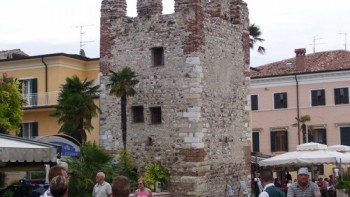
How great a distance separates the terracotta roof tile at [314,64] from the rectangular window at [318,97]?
1598mm

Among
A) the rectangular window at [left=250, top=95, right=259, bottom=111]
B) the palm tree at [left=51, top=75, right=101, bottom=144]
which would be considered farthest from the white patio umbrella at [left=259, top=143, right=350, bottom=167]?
the rectangular window at [left=250, top=95, right=259, bottom=111]

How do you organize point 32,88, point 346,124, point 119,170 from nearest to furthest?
point 119,170
point 32,88
point 346,124

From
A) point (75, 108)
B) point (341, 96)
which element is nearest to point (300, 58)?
point (341, 96)

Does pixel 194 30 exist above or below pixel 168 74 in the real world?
above

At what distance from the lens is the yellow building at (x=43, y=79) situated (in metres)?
35.2

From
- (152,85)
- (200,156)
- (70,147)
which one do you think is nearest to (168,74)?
(152,85)

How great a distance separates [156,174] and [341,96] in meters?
24.6

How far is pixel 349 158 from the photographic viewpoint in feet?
87.7

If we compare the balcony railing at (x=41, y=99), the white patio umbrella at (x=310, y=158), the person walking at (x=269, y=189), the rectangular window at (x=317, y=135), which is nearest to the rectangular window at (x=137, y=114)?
the white patio umbrella at (x=310, y=158)

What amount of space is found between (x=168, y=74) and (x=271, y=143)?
2410 cm

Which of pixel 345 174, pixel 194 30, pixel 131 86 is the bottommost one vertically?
pixel 345 174

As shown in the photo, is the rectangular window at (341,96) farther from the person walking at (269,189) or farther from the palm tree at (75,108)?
the person walking at (269,189)

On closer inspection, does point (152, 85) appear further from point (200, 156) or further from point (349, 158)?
point (349, 158)

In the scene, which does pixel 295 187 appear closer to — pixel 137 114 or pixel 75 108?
pixel 75 108
